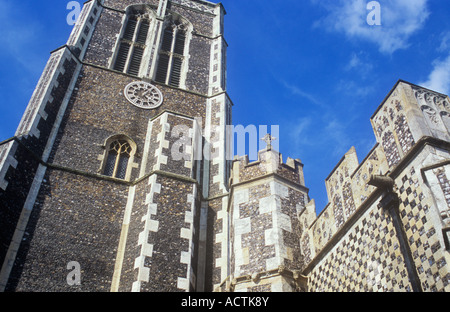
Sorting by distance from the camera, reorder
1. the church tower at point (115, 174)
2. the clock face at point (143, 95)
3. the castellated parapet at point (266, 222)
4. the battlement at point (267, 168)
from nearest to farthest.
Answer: the castellated parapet at point (266, 222) < the church tower at point (115, 174) < the battlement at point (267, 168) < the clock face at point (143, 95)

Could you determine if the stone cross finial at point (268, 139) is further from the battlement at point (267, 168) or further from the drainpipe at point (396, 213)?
the drainpipe at point (396, 213)

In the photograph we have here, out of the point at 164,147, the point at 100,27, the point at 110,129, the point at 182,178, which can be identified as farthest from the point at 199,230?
the point at 100,27

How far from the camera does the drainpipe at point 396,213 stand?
652cm

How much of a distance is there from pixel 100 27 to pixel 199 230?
9.93m

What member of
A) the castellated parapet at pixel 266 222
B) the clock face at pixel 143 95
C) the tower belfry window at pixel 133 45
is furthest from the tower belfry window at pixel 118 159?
the tower belfry window at pixel 133 45

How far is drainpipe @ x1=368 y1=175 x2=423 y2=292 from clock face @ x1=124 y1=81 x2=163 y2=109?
29.7 feet

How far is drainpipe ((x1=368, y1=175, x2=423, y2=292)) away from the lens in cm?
652

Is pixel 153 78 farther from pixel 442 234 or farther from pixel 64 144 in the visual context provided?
pixel 442 234

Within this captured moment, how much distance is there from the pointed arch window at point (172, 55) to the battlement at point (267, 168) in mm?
6602

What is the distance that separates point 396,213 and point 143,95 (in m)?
10.1

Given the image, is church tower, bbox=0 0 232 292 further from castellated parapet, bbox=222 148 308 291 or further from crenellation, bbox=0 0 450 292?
castellated parapet, bbox=222 148 308 291

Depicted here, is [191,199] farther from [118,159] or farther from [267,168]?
[118,159]

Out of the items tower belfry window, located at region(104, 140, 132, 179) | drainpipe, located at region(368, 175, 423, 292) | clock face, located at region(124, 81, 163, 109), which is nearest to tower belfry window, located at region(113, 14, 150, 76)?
clock face, located at region(124, 81, 163, 109)

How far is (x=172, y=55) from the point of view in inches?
738
